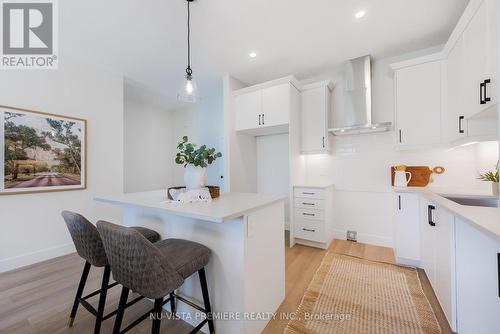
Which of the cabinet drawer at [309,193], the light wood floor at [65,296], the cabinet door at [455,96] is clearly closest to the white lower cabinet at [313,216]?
the cabinet drawer at [309,193]

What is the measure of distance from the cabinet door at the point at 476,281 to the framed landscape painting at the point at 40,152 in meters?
3.99

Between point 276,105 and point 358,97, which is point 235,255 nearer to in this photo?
point 276,105

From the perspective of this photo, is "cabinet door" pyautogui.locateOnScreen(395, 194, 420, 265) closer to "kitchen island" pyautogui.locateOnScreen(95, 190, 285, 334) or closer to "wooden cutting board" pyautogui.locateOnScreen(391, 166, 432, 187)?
"wooden cutting board" pyautogui.locateOnScreen(391, 166, 432, 187)

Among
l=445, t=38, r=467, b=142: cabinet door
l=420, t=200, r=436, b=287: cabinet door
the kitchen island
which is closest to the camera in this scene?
the kitchen island

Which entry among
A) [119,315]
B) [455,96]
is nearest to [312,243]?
[455,96]

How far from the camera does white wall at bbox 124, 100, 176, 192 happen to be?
4.37 metres

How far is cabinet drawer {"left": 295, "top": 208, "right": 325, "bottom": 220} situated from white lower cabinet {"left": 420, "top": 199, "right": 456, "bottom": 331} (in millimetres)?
1097

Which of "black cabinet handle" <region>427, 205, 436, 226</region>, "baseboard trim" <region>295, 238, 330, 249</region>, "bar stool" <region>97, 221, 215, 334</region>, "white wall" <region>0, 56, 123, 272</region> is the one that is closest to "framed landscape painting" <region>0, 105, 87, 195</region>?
"white wall" <region>0, 56, 123, 272</region>

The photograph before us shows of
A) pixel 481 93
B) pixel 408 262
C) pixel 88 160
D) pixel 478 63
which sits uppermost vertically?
pixel 478 63

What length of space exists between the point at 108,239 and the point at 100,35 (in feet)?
8.18

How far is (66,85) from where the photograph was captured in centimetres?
267

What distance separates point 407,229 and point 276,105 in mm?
2287

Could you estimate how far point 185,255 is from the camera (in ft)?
3.98

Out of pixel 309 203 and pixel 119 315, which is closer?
pixel 119 315
